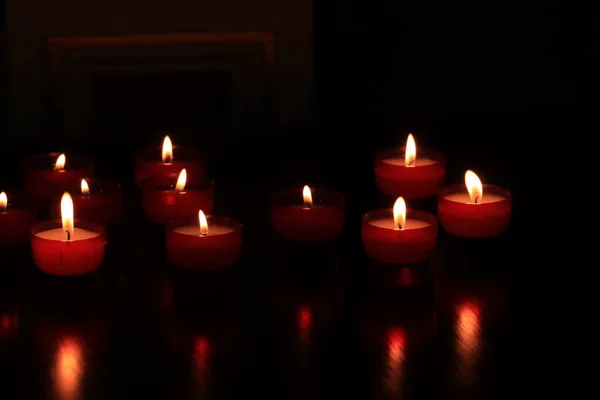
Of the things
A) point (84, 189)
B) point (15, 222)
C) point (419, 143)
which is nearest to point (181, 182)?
point (84, 189)

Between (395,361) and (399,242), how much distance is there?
27 centimetres

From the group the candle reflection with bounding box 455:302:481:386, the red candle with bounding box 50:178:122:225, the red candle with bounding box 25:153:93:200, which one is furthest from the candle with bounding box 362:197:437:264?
the red candle with bounding box 25:153:93:200

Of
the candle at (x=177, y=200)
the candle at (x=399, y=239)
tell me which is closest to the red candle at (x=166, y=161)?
the candle at (x=177, y=200)

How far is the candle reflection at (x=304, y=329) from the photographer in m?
1.17

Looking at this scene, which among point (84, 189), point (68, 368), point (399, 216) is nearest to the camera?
point (68, 368)

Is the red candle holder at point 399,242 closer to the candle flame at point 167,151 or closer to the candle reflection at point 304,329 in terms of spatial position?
the candle reflection at point 304,329

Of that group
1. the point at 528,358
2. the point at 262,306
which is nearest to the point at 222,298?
the point at 262,306

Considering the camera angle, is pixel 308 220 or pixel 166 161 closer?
pixel 308 220

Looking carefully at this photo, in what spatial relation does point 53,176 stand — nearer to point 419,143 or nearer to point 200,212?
point 200,212

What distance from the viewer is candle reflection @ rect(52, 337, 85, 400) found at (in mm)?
1065

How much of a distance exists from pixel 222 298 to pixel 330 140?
749 millimetres

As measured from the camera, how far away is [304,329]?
1.23 metres

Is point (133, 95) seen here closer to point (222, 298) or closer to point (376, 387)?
point (222, 298)

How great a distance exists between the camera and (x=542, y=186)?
5.98ft
